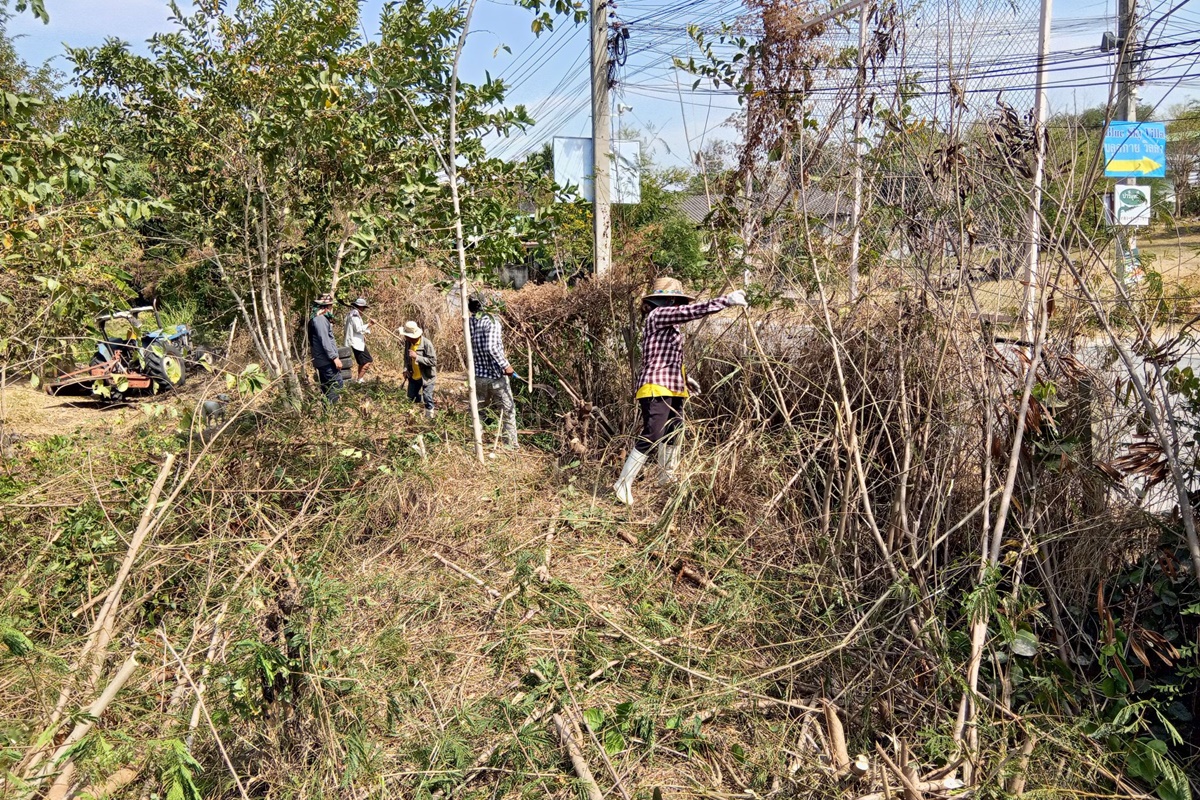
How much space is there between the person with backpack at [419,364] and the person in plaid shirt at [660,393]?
3508mm

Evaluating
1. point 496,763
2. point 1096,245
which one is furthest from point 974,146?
point 496,763

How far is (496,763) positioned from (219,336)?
40.0 ft

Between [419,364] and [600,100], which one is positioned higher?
[600,100]

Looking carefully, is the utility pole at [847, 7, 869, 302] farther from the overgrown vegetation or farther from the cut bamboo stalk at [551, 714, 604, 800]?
the cut bamboo stalk at [551, 714, 604, 800]

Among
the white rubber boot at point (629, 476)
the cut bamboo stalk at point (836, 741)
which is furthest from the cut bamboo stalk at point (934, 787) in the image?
the white rubber boot at point (629, 476)

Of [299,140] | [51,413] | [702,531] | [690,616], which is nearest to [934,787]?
[690,616]

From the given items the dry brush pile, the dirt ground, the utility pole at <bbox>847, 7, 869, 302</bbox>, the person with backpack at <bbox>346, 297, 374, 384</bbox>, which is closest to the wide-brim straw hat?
the dry brush pile

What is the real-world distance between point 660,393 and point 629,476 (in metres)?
0.62

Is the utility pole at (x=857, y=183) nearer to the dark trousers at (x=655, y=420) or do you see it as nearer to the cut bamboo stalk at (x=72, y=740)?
the dark trousers at (x=655, y=420)

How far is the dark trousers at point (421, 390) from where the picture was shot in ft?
28.2

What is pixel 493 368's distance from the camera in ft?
23.0

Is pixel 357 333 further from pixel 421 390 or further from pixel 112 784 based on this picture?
pixel 112 784

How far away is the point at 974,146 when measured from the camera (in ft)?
12.0

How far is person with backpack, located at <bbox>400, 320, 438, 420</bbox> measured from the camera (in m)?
8.58
